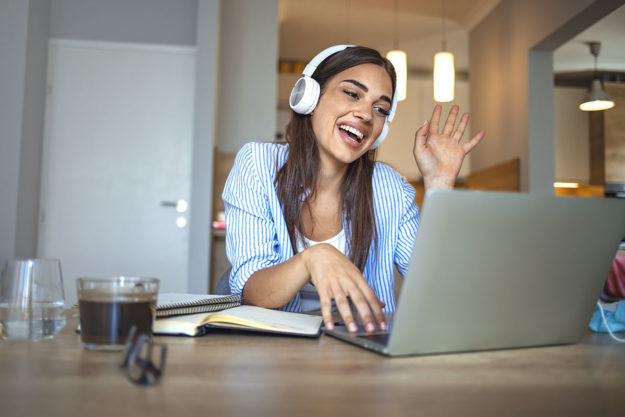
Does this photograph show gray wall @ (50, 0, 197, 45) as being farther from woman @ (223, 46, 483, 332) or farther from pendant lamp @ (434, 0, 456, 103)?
woman @ (223, 46, 483, 332)

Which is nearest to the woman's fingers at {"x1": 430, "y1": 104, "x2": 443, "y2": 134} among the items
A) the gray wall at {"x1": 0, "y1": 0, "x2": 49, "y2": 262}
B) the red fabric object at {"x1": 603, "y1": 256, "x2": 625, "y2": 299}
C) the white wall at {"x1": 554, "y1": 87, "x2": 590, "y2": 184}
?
the red fabric object at {"x1": 603, "y1": 256, "x2": 625, "y2": 299}

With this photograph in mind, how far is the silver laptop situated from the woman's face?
77cm

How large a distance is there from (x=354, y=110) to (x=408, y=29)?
465cm

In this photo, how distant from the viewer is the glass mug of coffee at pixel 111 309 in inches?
24.9

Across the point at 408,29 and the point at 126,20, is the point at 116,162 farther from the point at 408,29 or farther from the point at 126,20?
the point at 408,29

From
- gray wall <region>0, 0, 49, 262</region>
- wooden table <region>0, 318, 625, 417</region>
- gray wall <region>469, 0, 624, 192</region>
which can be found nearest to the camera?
wooden table <region>0, 318, 625, 417</region>

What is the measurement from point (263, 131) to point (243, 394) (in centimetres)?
367

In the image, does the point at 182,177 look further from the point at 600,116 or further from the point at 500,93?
the point at 600,116

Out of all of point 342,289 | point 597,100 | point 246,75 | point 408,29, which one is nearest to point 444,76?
point 246,75

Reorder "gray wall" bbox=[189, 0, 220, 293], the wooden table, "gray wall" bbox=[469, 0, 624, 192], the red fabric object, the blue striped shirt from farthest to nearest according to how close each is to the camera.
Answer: "gray wall" bbox=[469, 0, 624, 192] → "gray wall" bbox=[189, 0, 220, 293] → the blue striped shirt → the red fabric object → the wooden table

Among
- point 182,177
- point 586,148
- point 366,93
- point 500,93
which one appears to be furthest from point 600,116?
point 366,93

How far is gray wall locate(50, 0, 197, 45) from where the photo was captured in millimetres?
3967

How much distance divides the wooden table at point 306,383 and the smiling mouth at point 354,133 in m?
0.82

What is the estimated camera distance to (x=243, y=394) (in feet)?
1.51
